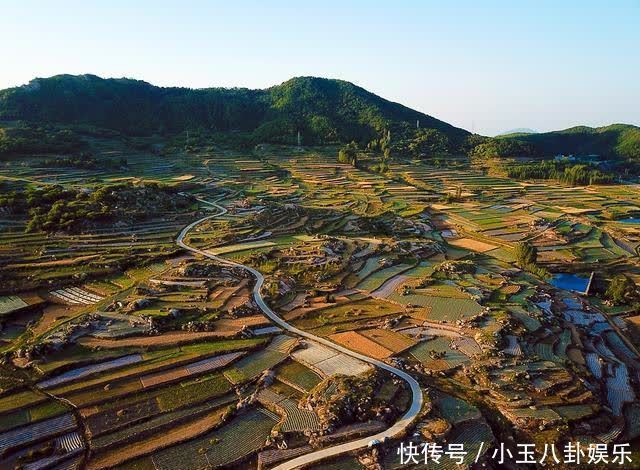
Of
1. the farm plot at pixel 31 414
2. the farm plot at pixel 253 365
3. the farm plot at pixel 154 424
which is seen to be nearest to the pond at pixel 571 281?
the farm plot at pixel 253 365

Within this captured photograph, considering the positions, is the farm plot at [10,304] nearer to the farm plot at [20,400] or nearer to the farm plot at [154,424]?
the farm plot at [20,400]

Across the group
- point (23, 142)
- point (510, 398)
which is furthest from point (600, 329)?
point (23, 142)

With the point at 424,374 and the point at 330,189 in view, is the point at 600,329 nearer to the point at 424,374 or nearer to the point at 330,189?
the point at 424,374

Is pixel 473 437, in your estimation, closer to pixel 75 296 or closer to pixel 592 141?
pixel 75 296

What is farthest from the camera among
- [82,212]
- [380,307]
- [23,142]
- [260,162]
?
[260,162]

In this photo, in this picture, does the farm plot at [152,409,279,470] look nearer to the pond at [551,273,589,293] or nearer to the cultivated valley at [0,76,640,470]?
the cultivated valley at [0,76,640,470]
